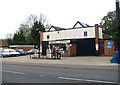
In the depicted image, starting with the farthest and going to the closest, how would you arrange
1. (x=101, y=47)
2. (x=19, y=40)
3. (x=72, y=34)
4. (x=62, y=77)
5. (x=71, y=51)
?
(x=19, y=40), (x=72, y=34), (x=71, y=51), (x=101, y=47), (x=62, y=77)

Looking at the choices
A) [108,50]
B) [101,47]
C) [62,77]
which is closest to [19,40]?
[101,47]

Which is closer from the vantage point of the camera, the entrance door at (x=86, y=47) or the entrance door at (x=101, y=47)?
the entrance door at (x=101, y=47)

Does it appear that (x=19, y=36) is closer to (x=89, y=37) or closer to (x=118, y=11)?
(x=89, y=37)

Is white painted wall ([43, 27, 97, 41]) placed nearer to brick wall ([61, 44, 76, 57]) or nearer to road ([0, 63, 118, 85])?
brick wall ([61, 44, 76, 57])

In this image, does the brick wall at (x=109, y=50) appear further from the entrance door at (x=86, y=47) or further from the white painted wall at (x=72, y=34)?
the white painted wall at (x=72, y=34)

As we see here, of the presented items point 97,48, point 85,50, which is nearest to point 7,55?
point 85,50

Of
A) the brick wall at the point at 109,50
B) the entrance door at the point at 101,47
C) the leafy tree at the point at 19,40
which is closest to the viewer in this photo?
the brick wall at the point at 109,50

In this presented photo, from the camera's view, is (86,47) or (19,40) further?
(19,40)

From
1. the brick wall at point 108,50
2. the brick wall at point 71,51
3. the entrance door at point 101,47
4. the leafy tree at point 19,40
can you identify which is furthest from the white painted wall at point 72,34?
Result: the leafy tree at point 19,40

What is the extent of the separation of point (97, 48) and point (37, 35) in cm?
3339

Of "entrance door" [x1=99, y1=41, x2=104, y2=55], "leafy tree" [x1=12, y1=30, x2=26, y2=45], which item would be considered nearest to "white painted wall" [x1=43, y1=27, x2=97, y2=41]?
"entrance door" [x1=99, y1=41, x2=104, y2=55]

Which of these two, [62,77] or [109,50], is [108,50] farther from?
[62,77]

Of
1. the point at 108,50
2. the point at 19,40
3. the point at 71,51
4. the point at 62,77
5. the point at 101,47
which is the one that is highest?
the point at 19,40

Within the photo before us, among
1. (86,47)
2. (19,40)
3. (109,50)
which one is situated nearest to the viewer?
(109,50)
